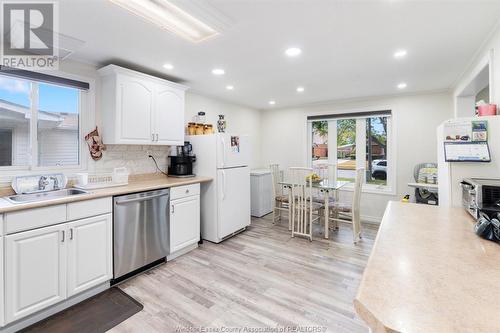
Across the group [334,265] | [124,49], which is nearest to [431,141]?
[334,265]

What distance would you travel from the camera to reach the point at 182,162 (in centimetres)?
334

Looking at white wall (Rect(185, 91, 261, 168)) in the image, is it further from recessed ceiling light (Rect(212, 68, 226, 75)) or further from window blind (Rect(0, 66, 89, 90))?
window blind (Rect(0, 66, 89, 90))

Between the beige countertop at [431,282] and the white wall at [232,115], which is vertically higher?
the white wall at [232,115]

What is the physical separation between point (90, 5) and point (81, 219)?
5.39ft

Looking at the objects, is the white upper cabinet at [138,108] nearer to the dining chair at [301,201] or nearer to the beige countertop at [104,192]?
the beige countertop at [104,192]

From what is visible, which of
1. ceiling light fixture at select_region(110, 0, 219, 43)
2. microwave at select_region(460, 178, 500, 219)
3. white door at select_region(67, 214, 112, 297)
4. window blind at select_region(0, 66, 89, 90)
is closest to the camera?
microwave at select_region(460, 178, 500, 219)

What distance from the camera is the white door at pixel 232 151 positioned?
130 inches

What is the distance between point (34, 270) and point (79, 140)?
54.5 inches

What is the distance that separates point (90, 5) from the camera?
5.24 ft

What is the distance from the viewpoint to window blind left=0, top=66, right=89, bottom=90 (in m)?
2.10

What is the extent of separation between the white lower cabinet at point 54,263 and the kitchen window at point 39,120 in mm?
891

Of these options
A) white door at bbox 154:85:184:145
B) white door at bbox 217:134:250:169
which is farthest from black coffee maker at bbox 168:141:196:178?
white door at bbox 217:134:250:169

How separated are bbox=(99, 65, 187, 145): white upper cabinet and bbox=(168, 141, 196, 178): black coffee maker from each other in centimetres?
29

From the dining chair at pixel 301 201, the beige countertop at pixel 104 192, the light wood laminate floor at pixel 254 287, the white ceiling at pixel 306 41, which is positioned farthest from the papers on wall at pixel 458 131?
the beige countertop at pixel 104 192
